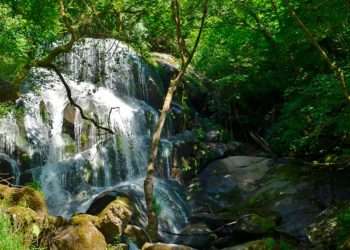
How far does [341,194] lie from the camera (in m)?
11.5

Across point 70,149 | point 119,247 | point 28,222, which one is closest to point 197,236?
point 119,247

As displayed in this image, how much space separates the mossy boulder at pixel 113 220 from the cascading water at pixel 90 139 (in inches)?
93.0

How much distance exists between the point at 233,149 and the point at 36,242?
958 centimetres

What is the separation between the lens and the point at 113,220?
9500 millimetres

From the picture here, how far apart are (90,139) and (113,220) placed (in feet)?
19.5

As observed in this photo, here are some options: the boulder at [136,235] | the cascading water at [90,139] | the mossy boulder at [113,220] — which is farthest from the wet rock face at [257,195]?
the mossy boulder at [113,220]

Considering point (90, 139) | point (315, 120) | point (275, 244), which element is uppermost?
point (315, 120)

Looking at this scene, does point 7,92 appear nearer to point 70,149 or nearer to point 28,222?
point 28,222

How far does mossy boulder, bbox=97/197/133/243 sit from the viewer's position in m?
9.37

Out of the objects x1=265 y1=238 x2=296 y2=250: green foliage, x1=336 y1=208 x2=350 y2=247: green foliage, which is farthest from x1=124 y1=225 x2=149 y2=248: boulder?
x1=336 y1=208 x2=350 y2=247: green foliage

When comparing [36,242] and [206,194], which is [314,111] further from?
[36,242]

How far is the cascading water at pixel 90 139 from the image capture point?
43.2 ft

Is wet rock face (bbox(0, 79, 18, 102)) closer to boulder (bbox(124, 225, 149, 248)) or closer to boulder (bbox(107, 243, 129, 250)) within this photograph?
boulder (bbox(124, 225, 149, 248))

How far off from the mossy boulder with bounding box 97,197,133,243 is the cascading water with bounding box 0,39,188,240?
236 centimetres
